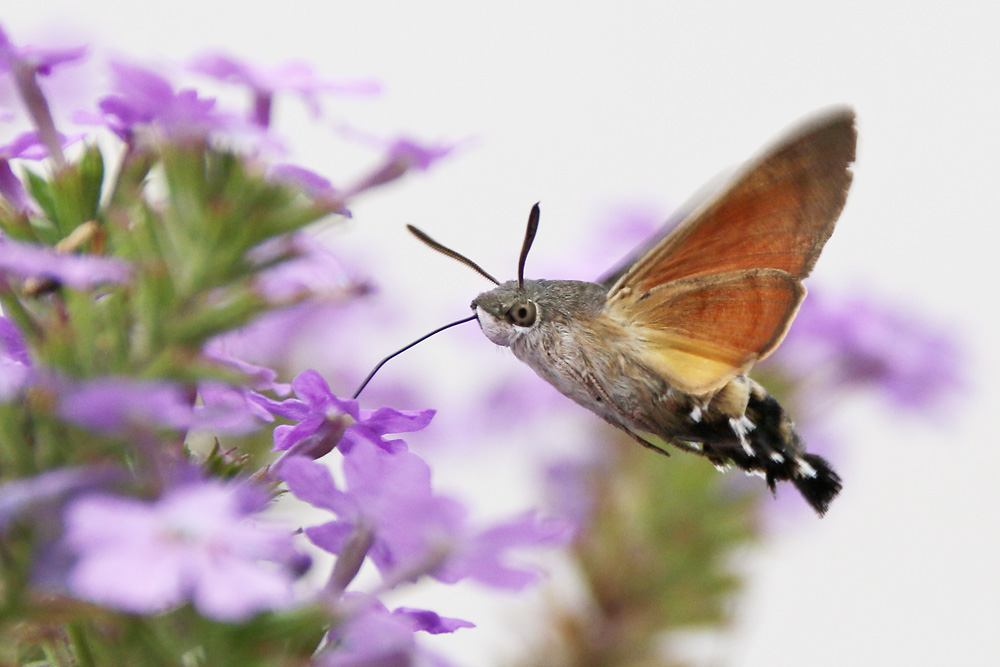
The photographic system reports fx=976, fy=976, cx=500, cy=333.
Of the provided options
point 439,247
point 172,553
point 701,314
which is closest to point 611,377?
point 701,314

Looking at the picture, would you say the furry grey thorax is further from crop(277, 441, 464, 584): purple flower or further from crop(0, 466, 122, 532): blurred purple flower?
crop(0, 466, 122, 532): blurred purple flower

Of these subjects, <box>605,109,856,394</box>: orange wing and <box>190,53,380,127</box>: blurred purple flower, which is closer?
A: <box>190,53,380,127</box>: blurred purple flower

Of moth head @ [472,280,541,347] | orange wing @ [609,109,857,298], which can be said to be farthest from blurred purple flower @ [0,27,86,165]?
orange wing @ [609,109,857,298]

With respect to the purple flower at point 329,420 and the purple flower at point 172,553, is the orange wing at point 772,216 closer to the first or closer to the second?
the purple flower at point 329,420

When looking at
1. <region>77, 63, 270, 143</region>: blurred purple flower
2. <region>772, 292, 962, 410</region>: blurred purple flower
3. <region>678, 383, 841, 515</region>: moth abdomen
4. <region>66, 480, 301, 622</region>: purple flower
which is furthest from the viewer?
<region>772, 292, 962, 410</region>: blurred purple flower

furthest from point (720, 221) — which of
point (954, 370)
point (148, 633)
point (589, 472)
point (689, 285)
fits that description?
point (954, 370)

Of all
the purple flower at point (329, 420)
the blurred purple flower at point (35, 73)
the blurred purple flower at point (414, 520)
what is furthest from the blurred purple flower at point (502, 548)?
the blurred purple flower at point (35, 73)

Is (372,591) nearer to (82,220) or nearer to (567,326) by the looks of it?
(82,220)
